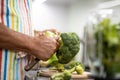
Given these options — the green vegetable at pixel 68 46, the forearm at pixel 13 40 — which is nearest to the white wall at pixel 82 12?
the green vegetable at pixel 68 46

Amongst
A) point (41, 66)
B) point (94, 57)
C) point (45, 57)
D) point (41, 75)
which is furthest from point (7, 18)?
point (94, 57)

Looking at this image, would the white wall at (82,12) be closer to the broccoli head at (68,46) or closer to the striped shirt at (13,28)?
the broccoli head at (68,46)

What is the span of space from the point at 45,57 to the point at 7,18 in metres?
0.20

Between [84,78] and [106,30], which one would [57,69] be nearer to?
[84,78]

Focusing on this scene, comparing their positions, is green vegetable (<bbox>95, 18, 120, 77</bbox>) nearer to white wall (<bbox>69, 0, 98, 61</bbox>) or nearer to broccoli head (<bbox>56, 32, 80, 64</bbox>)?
white wall (<bbox>69, 0, 98, 61</bbox>)

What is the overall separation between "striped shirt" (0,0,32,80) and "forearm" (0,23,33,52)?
0.05 m

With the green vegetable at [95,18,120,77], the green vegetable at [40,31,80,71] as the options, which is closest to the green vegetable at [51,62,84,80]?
the green vegetable at [40,31,80,71]

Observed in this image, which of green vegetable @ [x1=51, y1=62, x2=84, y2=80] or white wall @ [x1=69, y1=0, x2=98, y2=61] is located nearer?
white wall @ [x1=69, y1=0, x2=98, y2=61]

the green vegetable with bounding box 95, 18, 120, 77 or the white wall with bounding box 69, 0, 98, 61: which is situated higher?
the white wall with bounding box 69, 0, 98, 61

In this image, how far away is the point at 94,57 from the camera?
37 cm

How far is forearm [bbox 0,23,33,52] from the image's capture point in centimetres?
76

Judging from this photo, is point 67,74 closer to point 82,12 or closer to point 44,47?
point 44,47

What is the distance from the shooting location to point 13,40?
→ 30.5 inches

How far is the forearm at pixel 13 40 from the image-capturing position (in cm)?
76
